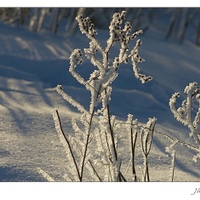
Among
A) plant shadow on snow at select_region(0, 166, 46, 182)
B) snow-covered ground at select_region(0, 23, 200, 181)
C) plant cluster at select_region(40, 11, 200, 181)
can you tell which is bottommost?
plant shadow on snow at select_region(0, 166, 46, 182)

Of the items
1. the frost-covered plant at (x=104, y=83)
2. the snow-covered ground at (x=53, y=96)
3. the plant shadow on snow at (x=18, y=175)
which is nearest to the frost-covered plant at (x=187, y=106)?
the frost-covered plant at (x=104, y=83)

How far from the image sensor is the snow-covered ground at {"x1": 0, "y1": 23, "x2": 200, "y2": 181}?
2.51 m

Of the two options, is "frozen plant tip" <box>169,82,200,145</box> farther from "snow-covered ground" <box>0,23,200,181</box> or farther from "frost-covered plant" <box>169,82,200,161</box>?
"snow-covered ground" <box>0,23,200,181</box>

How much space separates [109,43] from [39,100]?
73.4 inches

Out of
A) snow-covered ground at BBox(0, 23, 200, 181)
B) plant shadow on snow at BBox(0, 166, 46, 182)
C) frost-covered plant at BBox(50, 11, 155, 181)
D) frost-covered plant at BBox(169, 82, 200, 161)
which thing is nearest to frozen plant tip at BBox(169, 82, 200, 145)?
frost-covered plant at BBox(169, 82, 200, 161)

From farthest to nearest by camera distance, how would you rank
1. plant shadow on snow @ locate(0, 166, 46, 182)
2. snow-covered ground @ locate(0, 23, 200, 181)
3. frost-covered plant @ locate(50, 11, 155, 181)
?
snow-covered ground @ locate(0, 23, 200, 181) → plant shadow on snow @ locate(0, 166, 46, 182) → frost-covered plant @ locate(50, 11, 155, 181)

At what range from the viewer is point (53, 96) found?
3596 millimetres

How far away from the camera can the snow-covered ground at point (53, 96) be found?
2514mm

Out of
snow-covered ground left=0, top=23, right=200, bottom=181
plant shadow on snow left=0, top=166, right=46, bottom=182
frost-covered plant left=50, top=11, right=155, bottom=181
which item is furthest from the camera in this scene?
snow-covered ground left=0, top=23, right=200, bottom=181

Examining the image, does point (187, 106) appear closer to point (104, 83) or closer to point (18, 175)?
point (104, 83)

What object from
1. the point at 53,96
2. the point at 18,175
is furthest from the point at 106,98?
the point at 53,96

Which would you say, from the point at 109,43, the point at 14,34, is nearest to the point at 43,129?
the point at 109,43

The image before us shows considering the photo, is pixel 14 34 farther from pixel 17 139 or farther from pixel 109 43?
pixel 109 43

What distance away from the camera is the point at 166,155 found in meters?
2.74
